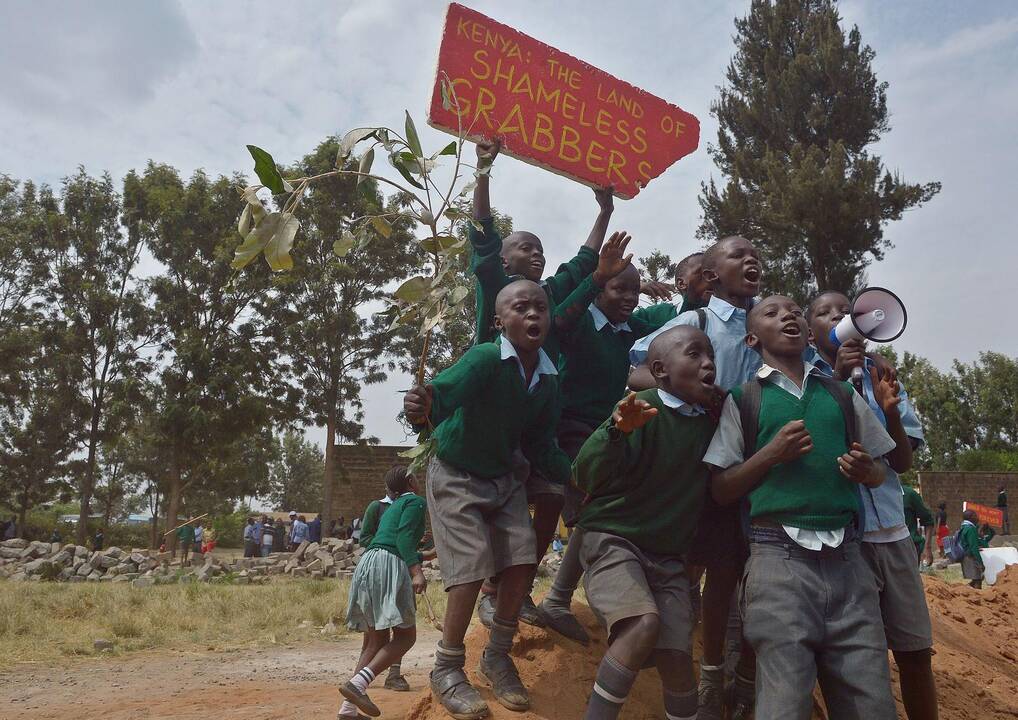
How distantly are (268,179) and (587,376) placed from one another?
1847mm

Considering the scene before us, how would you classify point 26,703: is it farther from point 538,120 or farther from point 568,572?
point 538,120

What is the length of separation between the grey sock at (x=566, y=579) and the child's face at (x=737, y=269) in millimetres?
1287

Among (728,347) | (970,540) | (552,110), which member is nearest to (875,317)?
(728,347)

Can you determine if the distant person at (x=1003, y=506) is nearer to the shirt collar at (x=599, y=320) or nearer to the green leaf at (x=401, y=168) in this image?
the shirt collar at (x=599, y=320)

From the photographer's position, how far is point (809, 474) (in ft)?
8.81

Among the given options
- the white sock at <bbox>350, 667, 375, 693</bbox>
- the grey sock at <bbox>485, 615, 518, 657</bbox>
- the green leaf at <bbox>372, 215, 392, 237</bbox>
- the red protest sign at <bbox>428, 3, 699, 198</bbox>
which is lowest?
the white sock at <bbox>350, 667, 375, 693</bbox>

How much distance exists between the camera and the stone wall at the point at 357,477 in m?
21.9

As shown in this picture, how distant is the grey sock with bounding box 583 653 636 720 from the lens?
8.70 ft

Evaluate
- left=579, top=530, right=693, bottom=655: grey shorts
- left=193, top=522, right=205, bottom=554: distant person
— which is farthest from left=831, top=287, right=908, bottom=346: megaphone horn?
left=193, top=522, right=205, bottom=554: distant person

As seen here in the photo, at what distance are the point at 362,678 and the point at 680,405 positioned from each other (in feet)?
9.20

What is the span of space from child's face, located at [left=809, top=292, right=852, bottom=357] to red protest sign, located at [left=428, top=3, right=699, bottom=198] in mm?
1632

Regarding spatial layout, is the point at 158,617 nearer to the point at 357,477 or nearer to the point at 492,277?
the point at 492,277

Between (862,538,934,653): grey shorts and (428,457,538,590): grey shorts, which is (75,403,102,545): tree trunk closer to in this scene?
(428,457,538,590): grey shorts

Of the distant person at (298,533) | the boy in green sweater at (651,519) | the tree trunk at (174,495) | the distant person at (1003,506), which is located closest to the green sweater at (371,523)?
the boy in green sweater at (651,519)
